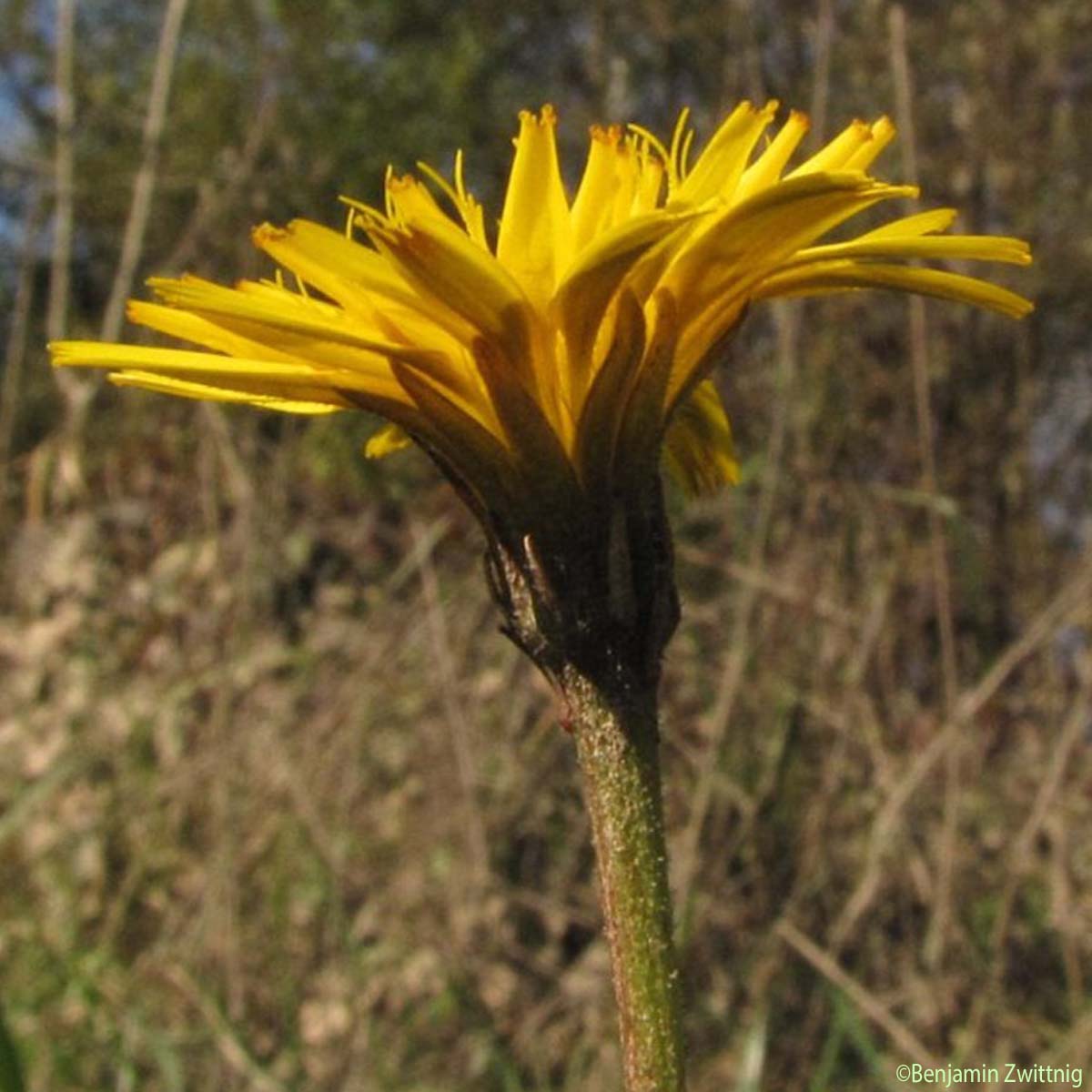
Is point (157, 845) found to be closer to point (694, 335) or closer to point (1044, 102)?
point (694, 335)

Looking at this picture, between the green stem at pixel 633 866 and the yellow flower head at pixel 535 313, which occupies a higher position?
the yellow flower head at pixel 535 313

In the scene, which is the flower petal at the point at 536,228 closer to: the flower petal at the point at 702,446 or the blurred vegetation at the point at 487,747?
the flower petal at the point at 702,446

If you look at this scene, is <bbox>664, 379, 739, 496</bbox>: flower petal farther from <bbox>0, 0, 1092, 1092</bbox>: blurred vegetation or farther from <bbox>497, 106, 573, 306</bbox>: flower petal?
<bbox>0, 0, 1092, 1092</bbox>: blurred vegetation

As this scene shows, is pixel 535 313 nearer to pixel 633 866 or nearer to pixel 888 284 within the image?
pixel 888 284

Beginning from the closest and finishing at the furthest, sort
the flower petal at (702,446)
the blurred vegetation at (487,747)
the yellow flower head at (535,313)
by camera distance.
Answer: the yellow flower head at (535,313)
the flower petal at (702,446)
the blurred vegetation at (487,747)

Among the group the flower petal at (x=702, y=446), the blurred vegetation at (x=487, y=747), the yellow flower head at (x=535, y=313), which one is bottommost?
the blurred vegetation at (x=487, y=747)

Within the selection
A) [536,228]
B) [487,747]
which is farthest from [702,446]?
[487,747]

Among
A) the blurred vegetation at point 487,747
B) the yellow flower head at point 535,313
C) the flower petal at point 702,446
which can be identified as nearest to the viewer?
the yellow flower head at point 535,313

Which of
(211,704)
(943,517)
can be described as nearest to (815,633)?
(943,517)

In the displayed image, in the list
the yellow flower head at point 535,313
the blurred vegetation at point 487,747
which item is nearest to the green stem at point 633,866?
the yellow flower head at point 535,313
